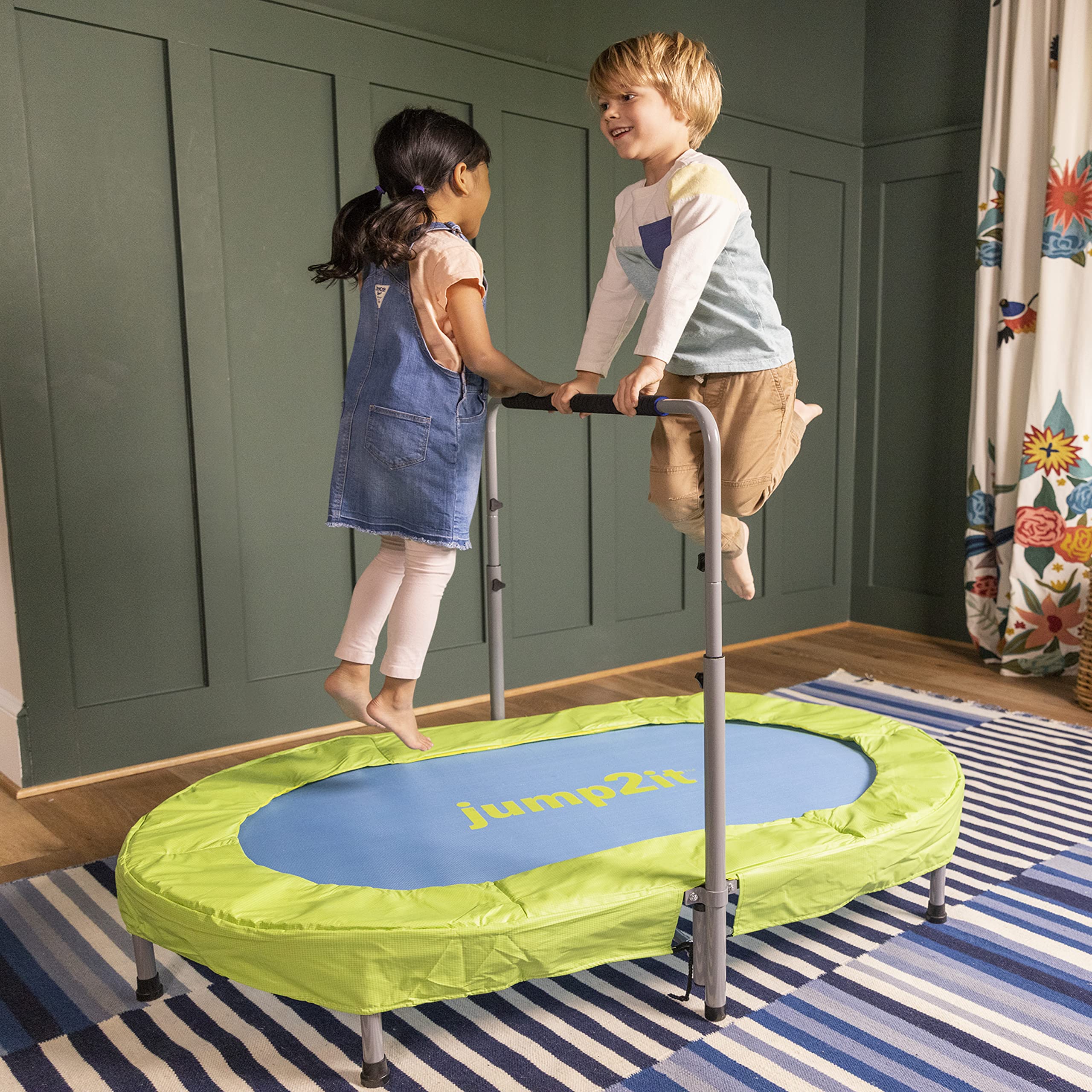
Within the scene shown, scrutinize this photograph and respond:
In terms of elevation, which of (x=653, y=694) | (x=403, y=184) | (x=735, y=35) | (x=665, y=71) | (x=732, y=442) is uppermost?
(x=735, y=35)

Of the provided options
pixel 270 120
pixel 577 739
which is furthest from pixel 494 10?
pixel 577 739

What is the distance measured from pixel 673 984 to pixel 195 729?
5.24 ft

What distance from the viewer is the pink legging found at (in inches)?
73.2

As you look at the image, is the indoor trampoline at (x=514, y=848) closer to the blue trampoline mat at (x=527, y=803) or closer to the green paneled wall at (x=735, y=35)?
the blue trampoline mat at (x=527, y=803)

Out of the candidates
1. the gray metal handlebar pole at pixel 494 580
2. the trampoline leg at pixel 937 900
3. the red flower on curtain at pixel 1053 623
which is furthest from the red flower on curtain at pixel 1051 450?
the gray metal handlebar pole at pixel 494 580

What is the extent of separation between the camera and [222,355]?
2.74 metres

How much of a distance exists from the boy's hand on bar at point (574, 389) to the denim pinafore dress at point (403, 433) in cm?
18

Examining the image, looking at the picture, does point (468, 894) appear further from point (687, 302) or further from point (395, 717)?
point (687, 302)

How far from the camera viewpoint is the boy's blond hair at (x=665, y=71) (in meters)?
1.70

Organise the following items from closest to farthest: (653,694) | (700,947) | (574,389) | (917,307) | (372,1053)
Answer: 1. (372,1053)
2. (700,947)
3. (574,389)
4. (653,694)
5. (917,307)

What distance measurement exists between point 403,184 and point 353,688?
2.95 feet

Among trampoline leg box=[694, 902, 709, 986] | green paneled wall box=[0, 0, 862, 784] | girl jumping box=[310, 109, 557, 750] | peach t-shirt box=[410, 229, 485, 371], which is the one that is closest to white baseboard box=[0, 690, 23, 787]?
green paneled wall box=[0, 0, 862, 784]

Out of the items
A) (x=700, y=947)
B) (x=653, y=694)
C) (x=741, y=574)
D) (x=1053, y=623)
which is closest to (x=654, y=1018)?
(x=700, y=947)

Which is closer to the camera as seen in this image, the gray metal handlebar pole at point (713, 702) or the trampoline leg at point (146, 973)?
the gray metal handlebar pole at point (713, 702)
